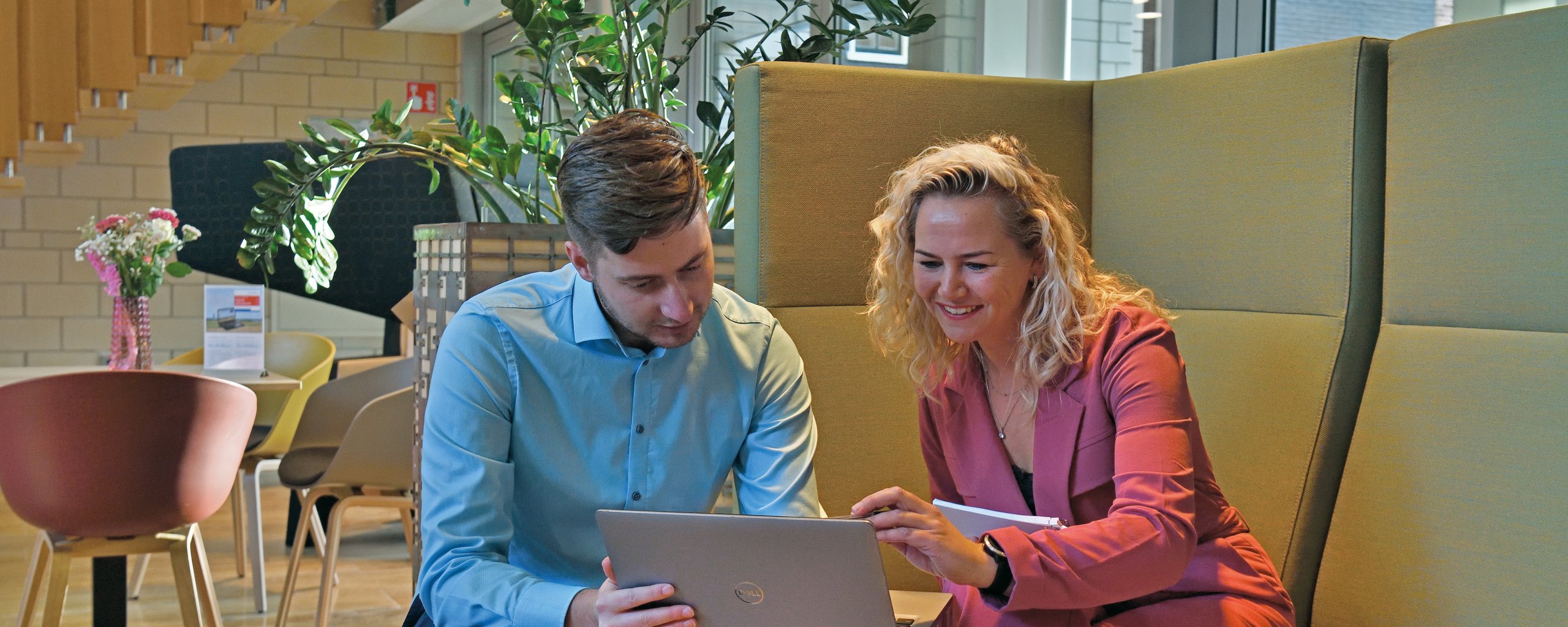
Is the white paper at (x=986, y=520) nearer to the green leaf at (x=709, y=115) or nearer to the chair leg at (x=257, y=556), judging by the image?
the green leaf at (x=709, y=115)

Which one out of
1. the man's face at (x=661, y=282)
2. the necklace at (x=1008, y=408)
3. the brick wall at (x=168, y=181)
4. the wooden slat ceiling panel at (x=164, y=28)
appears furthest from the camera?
the brick wall at (x=168, y=181)

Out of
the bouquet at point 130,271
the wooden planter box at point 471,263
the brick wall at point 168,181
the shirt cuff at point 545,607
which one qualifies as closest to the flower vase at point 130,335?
the bouquet at point 130,271

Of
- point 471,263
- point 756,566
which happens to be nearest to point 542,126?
point 471,263

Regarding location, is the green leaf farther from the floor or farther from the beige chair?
the floor

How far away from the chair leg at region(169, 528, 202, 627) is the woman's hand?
7.04ft

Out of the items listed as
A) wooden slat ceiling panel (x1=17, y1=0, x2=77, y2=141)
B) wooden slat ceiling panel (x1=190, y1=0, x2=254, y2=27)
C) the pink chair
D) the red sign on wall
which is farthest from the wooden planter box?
the red sign on wall

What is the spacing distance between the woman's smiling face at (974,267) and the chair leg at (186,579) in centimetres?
212

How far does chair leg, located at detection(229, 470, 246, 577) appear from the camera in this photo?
4.15 meters

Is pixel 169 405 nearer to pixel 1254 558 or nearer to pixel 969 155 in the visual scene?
pixel 969 155

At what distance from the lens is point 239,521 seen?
426 centimetres

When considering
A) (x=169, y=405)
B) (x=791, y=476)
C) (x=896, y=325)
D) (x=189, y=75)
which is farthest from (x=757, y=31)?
(x=189, y=75)

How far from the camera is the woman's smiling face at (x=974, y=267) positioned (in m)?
1.72

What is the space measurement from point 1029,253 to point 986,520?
39 centimetres

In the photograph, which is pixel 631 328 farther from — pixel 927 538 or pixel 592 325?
pixel 927 538
